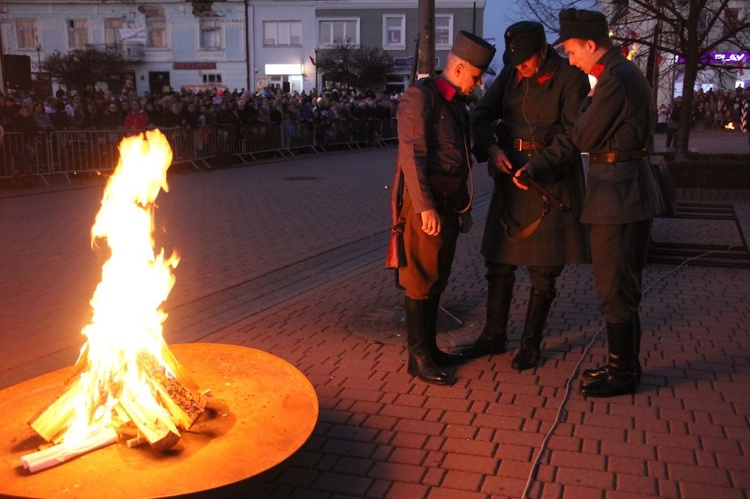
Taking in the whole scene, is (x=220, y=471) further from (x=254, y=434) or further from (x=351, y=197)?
(x=351, y=197)

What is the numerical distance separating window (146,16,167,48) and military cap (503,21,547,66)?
49253mm

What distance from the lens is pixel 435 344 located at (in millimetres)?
4855

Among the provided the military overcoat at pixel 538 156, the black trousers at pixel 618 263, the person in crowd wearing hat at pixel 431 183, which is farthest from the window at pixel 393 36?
the black trousers at pixel 618 263

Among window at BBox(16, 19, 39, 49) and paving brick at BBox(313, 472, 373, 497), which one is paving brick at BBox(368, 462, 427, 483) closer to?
paving brick at BBox(313, 472, 373, 497)

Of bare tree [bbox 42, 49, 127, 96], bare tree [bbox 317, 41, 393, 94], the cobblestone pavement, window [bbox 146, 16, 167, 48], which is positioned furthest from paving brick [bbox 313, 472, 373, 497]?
window [bbox 146, 16, 167, 48]

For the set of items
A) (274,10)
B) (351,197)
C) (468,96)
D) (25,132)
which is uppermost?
(274,10)

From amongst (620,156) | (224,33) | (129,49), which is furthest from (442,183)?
(129,49)

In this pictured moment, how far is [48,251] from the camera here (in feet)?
28.1

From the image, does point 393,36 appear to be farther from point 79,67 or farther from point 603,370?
point 603,370

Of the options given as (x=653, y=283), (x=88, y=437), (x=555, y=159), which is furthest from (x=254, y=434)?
(x=653, y=283)

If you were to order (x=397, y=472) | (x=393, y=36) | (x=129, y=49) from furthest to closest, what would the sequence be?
(x=393, y=36) → (x=129, y=49) → (x=397, y=472)

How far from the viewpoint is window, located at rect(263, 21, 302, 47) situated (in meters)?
50.2

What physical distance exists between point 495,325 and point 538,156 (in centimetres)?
119

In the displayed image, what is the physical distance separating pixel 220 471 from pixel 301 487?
570 millimetres
